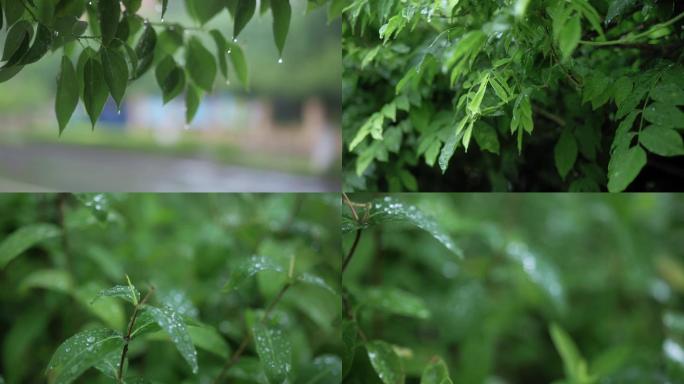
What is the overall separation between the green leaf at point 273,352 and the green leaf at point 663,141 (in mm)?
429

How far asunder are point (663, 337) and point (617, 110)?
3.80 feet

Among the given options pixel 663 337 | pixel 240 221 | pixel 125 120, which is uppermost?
pixel 125 120

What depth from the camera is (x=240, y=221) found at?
1.36 meters

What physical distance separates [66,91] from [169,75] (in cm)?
15

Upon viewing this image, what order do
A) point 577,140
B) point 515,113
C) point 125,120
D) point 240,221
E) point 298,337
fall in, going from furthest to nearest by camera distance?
1. point 240,221
2. point 298,337
3. point 125,120
4. point 577,140
5. point 515,113

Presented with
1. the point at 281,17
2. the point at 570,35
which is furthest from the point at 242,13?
the point at 570,35

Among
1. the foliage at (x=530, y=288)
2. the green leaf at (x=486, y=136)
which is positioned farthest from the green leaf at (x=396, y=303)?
the green leaf at (x=486, y=136)

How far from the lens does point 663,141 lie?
0.65m

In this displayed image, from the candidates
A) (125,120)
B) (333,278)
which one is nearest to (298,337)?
(333,278)

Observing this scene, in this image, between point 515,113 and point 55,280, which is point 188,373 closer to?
point 55,280

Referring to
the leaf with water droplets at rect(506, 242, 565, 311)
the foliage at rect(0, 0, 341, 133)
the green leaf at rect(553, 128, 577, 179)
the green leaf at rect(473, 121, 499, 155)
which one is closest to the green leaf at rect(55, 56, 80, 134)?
the foliage at rect(0, 0, 341, 133)

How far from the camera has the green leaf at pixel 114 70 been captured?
75cm

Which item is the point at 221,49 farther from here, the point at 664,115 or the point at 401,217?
the point at 664,115

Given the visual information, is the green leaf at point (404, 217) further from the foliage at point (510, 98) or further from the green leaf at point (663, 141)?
the green leaf at point (663, 141)
